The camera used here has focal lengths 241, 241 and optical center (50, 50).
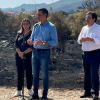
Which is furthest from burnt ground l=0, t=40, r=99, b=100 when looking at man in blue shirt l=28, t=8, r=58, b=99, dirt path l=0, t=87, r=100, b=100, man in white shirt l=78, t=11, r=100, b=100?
man in blue shirt l=28, t=8, r=58, b=99

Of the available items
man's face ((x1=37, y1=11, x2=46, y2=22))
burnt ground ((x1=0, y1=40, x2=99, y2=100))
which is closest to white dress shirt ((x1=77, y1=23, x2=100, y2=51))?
man's face ((x1=37, y1=11, x2=46, y2=22))

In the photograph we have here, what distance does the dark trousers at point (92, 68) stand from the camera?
15.8 ft

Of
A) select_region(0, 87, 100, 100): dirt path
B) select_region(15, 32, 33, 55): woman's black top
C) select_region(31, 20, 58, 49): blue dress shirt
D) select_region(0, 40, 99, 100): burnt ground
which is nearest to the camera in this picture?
select_region(31, 20, 58, 49): blue dress shirt

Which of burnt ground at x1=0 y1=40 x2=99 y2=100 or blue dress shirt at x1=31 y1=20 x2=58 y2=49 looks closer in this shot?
blue dress shirt at x1=31 y1=20 x2=58 y2=49

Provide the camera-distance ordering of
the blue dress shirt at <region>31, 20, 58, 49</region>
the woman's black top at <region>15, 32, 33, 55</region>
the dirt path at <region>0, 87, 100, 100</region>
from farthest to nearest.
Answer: the dirt path at <region>0, 87, 100, 100</region>
the woman's black top at <region>15, 32, 33, 55</region>
the blue dress shirt at <region>31, 20, 58, 49</region>

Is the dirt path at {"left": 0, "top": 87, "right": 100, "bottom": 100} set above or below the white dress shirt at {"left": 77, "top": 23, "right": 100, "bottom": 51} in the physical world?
below

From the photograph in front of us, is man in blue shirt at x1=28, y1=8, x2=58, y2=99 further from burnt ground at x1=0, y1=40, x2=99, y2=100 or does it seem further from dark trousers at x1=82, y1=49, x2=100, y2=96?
burnt ground at x1=0, y1=40, x2=99, y2=100

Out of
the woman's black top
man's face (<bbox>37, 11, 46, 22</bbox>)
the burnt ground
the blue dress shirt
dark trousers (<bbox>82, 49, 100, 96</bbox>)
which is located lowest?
the burnt ground

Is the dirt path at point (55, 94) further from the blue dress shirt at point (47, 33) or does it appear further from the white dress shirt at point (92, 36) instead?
the blue dress shirt at point (47, 33)

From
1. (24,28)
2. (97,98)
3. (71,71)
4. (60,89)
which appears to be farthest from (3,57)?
(97,98)

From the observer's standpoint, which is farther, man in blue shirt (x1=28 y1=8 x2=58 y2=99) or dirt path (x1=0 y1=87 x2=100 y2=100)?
dirt path (x1=0 y1=87 x2=100 y2=100)

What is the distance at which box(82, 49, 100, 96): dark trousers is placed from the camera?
190 inches

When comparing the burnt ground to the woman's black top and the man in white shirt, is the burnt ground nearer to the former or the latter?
the man in white shirt

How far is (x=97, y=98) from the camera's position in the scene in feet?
16.1
